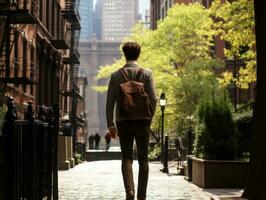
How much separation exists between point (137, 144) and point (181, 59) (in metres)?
33.4

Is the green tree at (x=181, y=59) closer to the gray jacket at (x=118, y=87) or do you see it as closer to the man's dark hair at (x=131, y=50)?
the man's dark hair at (x=131, y=50)

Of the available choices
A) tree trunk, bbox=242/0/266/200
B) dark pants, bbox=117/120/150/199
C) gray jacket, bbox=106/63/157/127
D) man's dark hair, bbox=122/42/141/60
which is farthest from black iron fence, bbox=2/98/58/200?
tree trunk, bbox=242/0/266/200

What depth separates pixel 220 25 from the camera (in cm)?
2172

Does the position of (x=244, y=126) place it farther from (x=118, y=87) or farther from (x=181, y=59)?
(x=181, y=59)

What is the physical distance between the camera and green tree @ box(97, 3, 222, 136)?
125 feet

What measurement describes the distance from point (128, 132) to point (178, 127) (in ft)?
106

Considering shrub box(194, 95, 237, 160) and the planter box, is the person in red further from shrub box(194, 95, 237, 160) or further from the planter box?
shrub box(194, 95, 237, 160)

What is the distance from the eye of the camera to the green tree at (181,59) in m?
38.2

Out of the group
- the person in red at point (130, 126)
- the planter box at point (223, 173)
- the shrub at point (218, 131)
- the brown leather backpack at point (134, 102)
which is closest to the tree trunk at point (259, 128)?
the person in red at point (130, 126)

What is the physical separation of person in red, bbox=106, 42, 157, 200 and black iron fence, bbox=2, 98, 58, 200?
968mm

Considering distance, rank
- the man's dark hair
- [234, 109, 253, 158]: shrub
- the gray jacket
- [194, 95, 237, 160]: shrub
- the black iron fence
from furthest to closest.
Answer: [234, 109, 253, 158]: shrub → [194, 95, 237, 160]: shrub → the man's dark hair → the gray jacket → the black iron fence

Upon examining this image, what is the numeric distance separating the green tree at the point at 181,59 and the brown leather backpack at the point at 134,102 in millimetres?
30222

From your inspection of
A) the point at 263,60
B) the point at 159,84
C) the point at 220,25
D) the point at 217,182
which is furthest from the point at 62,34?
the point at 263,60

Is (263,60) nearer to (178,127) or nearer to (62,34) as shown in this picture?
(178,127)
